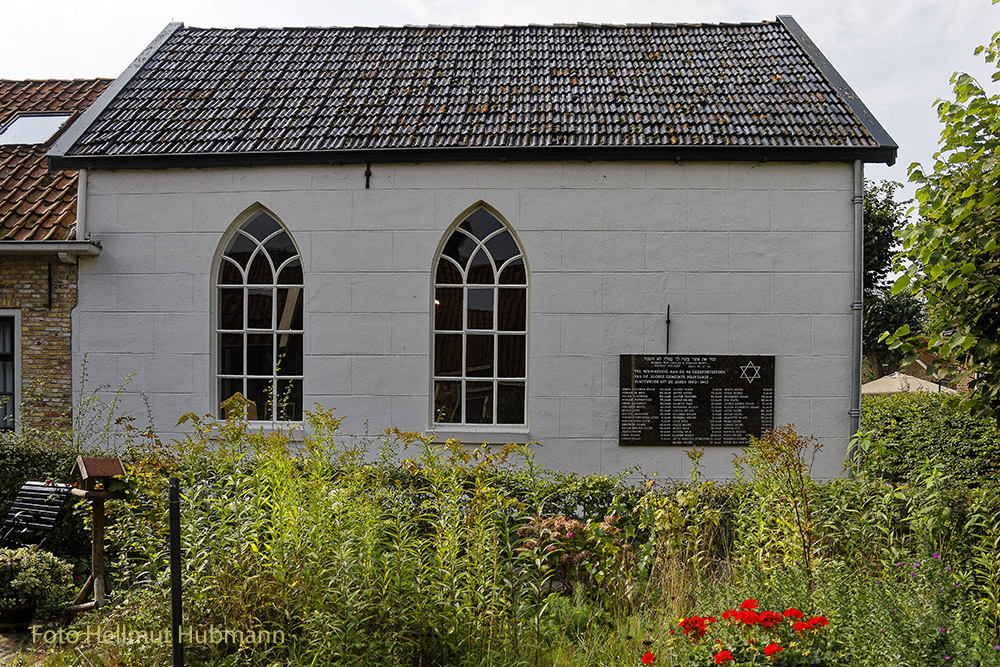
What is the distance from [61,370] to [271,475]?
697 centimetres

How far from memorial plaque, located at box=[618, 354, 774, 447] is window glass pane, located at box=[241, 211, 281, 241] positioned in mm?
5389

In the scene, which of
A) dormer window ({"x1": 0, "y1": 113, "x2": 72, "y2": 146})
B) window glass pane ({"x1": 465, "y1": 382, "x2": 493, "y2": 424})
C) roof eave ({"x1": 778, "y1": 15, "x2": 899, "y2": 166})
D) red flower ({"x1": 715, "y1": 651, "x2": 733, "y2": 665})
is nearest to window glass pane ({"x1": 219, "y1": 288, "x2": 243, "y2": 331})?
window glass pane ({"x1": 465, "y1": 382, "x2": 493, "y2": 424})

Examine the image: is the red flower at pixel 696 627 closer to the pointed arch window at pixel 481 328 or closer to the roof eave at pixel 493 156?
the pointed arch window at pixel 481 328

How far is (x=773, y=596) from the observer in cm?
436

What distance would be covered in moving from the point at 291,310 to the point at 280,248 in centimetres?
89

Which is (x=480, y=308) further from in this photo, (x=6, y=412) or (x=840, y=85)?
(x=6, y=412)

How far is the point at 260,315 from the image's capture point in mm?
9867

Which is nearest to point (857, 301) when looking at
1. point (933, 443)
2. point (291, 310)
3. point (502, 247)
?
point (933, 443)

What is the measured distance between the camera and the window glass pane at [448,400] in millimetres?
9617

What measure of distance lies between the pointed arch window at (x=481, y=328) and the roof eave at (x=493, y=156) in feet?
2.98

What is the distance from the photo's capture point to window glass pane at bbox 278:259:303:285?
9.84 metres

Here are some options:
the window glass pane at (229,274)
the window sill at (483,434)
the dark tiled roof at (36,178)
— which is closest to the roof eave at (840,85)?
the window sill at (483,434)

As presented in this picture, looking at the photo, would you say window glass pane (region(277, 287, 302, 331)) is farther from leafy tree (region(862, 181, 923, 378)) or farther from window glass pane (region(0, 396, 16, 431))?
leafy tree (region(862, 181, 923, 378))

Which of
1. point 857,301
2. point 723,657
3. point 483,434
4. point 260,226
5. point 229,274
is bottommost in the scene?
point 723,657
